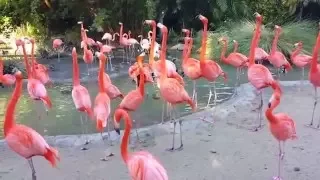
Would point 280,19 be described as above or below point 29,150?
above

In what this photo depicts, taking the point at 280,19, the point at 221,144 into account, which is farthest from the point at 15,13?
the point at 221,144

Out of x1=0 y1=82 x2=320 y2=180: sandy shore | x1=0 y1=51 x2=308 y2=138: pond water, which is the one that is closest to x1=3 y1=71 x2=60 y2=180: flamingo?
x1=0 y1=82 x2=320 y2=180: sandy shore

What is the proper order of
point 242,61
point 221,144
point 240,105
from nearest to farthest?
1. point 221,144
2. point 240,105
3. point 242,61

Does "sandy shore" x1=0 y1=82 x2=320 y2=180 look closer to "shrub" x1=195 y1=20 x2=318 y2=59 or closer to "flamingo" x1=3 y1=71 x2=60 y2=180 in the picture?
"flamingo" x1=3 y1=71 x2=60 y2=180

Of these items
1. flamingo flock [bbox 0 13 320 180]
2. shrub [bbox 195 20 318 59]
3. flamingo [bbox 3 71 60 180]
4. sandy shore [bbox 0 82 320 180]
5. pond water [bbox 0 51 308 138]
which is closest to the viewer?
flamingo flock [bbox 0 13 320 180]

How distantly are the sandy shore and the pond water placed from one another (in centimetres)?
72

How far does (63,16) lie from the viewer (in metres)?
14.8

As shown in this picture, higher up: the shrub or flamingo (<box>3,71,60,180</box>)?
the shrub

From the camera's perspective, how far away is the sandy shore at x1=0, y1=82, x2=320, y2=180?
178 inches

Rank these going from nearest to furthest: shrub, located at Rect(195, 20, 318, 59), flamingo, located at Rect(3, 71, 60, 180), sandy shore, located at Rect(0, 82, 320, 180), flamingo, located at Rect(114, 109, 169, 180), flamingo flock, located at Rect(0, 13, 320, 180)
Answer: flamingo, located at Rect(114, 109, 169, 180), flamingo flock, located at Rect(0, 13, 320, 180), flamingo, located at Rect(3, 71, 60, 180), sandy shore, located at Rect(0, 82, 320, 180), shrub, located at Rect(195, 20, 318, 59)

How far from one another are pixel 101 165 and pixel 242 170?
4.60ft

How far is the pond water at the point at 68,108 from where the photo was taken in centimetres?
624

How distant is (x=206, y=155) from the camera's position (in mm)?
5016

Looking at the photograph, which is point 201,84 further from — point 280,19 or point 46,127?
point 280,19
